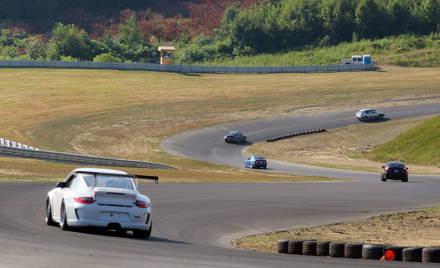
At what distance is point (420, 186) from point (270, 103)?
5646cm

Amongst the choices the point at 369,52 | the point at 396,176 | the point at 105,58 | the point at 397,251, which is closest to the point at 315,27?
the point at 369,52

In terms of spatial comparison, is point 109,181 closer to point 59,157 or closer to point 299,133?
point 59,157

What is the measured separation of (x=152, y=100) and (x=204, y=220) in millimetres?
76173

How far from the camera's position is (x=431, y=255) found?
17.7 meters

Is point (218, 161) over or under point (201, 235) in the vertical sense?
under

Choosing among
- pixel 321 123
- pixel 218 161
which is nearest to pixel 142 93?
pixel 321 123

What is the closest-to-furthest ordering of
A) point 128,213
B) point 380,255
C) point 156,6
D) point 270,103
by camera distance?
point 380,255, point 128,213, point 270,103, point 156,6

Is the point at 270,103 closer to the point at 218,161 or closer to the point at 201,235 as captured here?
the point at 218,161

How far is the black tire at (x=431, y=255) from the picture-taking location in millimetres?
17656

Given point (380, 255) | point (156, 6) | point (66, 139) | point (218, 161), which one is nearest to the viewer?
point (380, 255)

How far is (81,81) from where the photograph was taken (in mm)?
110938

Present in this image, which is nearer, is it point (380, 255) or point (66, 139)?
point (380, 255)

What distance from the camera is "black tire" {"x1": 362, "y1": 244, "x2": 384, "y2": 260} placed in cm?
1828

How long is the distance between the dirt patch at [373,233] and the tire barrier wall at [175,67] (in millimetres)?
92333
